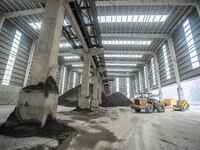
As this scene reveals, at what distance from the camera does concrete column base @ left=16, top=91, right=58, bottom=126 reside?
296 cm

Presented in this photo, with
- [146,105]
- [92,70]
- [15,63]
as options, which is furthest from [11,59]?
[146,105]

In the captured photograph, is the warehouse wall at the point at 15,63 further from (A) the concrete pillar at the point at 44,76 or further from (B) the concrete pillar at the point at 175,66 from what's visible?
(B) the concrete pillar at the point at 175,66

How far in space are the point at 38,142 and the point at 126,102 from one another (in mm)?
23880

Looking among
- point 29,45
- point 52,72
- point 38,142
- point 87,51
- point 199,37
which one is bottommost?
point 38,142

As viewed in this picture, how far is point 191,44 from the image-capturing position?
1408 centimetres

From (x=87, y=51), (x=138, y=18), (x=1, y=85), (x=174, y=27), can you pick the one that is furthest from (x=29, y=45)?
(x=174, y=27)

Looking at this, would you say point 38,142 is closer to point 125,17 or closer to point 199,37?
point 125,17

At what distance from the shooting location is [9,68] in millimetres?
14586

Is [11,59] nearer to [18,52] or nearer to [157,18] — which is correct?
[18,52]

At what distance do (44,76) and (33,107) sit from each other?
1054 millimetres

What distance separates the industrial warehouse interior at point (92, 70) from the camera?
2840 mm

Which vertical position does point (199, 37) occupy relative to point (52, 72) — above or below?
above

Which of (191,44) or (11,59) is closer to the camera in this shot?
(191,44)

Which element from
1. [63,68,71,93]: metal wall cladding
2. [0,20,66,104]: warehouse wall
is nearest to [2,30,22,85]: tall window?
[0,20,66,104]: warehouse wall
